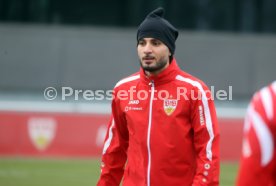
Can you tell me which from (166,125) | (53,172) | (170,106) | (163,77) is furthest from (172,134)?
(53,172)

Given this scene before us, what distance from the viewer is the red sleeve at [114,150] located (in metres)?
6.46

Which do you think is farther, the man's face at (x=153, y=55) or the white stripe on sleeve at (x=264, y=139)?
the man's face at (x=153, y=55)

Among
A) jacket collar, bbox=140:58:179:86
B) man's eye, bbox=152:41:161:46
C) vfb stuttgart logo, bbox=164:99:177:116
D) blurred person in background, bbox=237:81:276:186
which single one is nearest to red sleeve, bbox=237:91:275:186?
blurred person in background, bbox=237:81:276:186

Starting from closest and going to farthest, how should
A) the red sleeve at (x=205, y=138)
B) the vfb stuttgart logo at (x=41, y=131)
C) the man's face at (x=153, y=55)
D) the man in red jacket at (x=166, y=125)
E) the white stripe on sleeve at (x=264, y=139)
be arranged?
the white stripe on sleeve at (x=264, y=139)
the red sleeve at (x=205, y=138)
the man in red jacket at (x=166, y=125)
the man's face at (x=153, y=55)
the vfb stuttgart logo at (x=41, y=131)

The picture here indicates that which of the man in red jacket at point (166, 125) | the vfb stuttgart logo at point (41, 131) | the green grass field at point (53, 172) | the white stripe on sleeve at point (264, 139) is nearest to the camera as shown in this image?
the white stripe on sleeve at point (264, 139)

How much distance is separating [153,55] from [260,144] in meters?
2.66

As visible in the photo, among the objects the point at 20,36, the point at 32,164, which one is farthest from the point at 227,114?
the point at 20,36

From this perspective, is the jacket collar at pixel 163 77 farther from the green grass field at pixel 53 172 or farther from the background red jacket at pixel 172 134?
the green grass field at pixel 53 172

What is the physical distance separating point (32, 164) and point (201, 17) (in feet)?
29.1

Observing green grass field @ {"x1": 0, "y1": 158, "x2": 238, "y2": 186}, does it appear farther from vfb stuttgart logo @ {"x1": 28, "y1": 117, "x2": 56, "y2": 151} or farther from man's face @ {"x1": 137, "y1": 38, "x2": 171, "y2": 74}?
man's face @ {"x1": 137, "y1": 38, "x2": 171, "y2": 74}

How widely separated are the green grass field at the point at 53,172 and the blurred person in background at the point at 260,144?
405 inches

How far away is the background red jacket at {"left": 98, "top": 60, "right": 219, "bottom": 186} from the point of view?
605 centimetres

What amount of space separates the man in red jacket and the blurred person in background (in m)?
2.20

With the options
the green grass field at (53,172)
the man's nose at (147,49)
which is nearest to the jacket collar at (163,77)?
the man's nose at (147,49)
